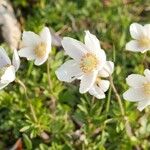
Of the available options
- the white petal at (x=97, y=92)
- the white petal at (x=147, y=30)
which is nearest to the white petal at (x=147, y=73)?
the white petal at (x=97, y=92)

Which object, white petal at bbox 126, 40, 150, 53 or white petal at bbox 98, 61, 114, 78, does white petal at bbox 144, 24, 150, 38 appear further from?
white petal at bbox 98, 61, 114, 78

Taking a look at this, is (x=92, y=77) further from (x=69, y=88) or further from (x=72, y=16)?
(x=72, y=16)

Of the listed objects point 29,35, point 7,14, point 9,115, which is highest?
point 29,35

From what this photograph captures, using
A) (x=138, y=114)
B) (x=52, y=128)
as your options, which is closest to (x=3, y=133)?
(x=52, y=128)

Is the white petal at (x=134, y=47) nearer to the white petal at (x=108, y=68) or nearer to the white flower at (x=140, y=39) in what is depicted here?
the white flower at (x=140, y=39)

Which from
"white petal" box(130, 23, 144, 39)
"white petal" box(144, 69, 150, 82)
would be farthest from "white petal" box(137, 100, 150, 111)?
"white petal" box(130, 23, 144, 39)

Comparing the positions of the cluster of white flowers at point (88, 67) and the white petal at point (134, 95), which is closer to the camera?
the cluster of white flowers at point (88, 67)

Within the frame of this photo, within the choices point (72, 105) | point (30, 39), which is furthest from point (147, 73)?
point (72, 105)

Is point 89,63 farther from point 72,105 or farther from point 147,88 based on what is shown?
point 72,105
